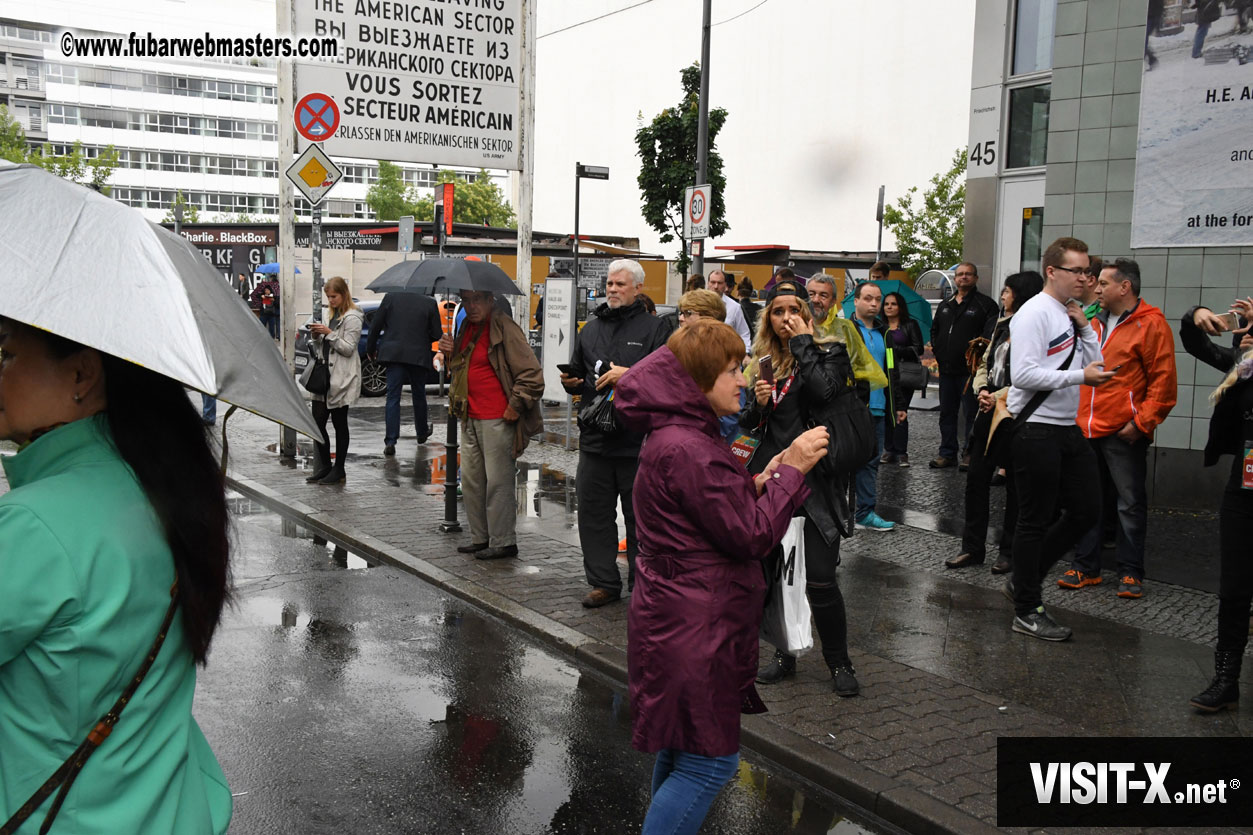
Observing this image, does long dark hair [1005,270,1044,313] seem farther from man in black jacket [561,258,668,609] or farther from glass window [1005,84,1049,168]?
glass window [1005,84,1049,168]

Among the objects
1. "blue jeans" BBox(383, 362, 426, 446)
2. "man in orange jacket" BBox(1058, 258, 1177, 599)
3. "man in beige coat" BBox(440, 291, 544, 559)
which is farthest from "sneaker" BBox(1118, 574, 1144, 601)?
"blue jeans" BBox(383, 362, 426, 446)

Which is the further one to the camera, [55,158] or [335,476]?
[55,158]

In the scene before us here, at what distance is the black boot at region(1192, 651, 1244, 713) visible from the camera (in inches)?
202

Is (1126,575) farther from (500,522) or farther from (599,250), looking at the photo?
(599,250)

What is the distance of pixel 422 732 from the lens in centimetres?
507

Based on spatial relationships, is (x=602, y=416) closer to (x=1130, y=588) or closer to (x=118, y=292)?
(x=1130, y=588)

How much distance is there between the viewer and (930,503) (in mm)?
10359

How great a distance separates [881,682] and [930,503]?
506cm

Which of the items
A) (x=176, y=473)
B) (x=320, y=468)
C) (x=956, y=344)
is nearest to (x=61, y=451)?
(x=176, y=473)

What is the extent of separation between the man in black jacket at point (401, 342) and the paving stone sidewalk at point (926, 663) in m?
4.01

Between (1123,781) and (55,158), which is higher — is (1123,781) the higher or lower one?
the lower one

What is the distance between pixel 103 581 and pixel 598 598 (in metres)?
5.30

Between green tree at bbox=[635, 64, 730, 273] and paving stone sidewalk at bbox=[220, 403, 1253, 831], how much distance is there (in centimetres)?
2425

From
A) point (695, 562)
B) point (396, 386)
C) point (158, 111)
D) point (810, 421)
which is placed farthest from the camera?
point (158, 111)
